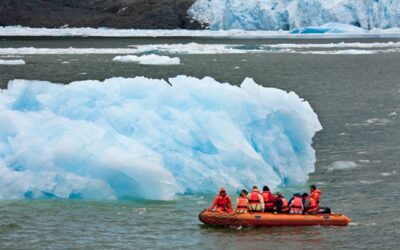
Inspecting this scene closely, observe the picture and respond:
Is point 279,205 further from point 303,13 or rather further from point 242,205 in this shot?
point 303,13

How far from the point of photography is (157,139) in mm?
19594

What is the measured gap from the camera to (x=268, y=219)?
17734mm

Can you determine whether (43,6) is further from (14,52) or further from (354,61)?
(354,61)

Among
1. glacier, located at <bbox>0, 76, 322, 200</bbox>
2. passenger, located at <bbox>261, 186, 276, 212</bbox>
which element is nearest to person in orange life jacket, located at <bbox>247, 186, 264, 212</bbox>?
passenger, located at <bbox>261, 186, 276, 212</bbox>

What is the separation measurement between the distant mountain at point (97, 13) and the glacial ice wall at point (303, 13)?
53.7 feet

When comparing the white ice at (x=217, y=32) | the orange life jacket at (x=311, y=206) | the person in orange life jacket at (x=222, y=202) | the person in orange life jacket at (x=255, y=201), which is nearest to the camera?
the person in orange life jacket at (x=222, y=202)

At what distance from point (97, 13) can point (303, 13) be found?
109ft

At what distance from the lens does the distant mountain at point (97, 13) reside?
99.1 meters

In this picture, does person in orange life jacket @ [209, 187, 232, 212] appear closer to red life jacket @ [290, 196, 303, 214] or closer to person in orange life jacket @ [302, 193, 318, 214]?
red life jacket @ [290, 196, 303, 214]

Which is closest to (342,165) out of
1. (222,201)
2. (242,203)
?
(242,203)

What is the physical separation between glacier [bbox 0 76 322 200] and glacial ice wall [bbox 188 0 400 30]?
Answer: 57562 millimetres

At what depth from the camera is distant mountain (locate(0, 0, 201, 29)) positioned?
9906 centimetres

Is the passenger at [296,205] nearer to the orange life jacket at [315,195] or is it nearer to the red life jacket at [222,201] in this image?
the orange life jacket at [315,195]

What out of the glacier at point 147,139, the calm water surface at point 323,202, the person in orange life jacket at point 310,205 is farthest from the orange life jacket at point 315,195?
the glacier at point 147,139
